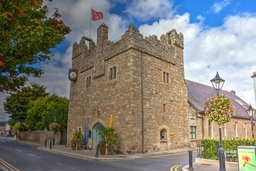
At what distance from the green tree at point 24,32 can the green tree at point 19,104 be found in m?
37.8

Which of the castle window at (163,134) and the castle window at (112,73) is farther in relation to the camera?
the castle window at (112,73)

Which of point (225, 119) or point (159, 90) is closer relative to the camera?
point (225, 119)

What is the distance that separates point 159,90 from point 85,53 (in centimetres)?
978

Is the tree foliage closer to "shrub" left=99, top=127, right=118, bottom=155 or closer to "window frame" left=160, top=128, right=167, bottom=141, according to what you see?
"shrub" left=99, top=127, right=118, bottom=155

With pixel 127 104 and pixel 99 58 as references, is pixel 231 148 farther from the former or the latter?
pixel 99 58

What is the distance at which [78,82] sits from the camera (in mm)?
23812

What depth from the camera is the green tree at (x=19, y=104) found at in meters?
43.2

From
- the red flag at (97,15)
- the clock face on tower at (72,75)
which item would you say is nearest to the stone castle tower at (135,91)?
the clock face on tower at (72,75)

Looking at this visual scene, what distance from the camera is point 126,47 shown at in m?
17.3

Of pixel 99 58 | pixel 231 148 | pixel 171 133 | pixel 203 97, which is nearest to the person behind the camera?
pixel 231 148

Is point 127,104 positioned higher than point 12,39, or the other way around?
point 12,39

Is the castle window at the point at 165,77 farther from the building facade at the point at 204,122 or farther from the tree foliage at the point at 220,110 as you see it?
the tree foliage at the point at 220,110

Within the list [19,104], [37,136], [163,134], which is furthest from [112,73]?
[19,104]

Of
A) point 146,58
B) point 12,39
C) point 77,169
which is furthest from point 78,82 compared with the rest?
point 12,39
